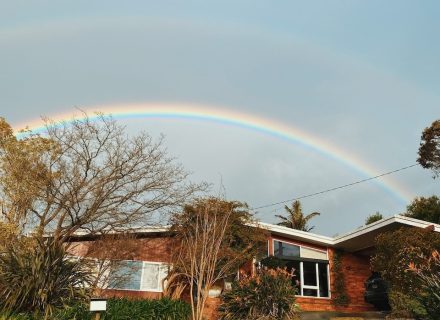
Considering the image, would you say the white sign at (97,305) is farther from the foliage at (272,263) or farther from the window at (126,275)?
the foliage at (272,263)

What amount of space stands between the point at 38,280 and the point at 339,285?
54.5 feet

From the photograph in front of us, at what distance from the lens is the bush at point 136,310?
1187 centimetres

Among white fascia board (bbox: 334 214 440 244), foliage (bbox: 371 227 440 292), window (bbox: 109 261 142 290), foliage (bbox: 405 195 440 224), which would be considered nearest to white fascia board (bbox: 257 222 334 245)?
white fascia board (bbox: 334 214 440 244)

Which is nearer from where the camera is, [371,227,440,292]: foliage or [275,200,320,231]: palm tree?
[371,227,440,292]: foliage

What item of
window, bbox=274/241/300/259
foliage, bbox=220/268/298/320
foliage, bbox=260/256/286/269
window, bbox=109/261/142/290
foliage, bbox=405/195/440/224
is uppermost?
foliage, bbox=405/195/440/224

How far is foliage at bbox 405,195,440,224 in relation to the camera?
34166 millimetres

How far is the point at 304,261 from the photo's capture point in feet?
76.2

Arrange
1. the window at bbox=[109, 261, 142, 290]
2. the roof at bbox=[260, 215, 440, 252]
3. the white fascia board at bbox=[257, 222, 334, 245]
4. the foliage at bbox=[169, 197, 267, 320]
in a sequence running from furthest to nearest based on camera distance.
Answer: the white fascia board at bbox=[257, 222, 334, 245] < the window at bbox=[109, 261, 142, 290] < the roof at bbox=[260, 215, 440, 252] < the foliage at bbox=[169, 197, 267, 320]

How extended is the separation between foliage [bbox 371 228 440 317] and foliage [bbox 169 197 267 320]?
5708mm

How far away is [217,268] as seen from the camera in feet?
60.8

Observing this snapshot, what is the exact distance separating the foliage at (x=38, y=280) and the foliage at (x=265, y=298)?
5855mm

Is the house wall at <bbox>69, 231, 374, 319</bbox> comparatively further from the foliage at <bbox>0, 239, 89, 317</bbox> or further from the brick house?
the foliage at <bbox>0, 239, 89, 317</bbox>

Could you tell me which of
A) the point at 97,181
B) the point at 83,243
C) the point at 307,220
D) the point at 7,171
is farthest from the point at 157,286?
the point at 307,220

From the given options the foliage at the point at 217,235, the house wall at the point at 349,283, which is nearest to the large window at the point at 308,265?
the house wall at the point at 349,283
